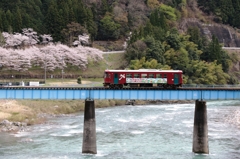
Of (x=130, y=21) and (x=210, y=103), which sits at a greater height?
(x=130, y=21)

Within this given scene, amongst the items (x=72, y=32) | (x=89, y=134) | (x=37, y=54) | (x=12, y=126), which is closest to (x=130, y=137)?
(x=89, y=134)

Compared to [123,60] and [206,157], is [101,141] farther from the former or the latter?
[123,60]

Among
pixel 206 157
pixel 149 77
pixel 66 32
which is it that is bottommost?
pixel 206 157

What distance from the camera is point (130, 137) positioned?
57.6 meters

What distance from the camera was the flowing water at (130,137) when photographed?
49062 mm

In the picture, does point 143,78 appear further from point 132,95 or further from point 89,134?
point 89,134

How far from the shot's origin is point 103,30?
464 feet

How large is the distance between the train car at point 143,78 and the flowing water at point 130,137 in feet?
19.9

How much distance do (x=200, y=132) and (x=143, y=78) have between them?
1079cm

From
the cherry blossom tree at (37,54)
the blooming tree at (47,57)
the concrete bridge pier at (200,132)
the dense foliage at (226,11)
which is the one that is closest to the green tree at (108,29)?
the cherry blossom tree at (37,54)

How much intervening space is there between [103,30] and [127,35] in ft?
25.8

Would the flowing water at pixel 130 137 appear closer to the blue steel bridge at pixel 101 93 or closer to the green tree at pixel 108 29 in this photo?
the blue steel bridge at pixel 101 93

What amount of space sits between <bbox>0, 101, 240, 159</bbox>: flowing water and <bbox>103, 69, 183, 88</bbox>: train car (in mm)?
6051

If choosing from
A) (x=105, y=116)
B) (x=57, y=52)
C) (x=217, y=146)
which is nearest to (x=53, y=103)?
(x=105, y=116)
